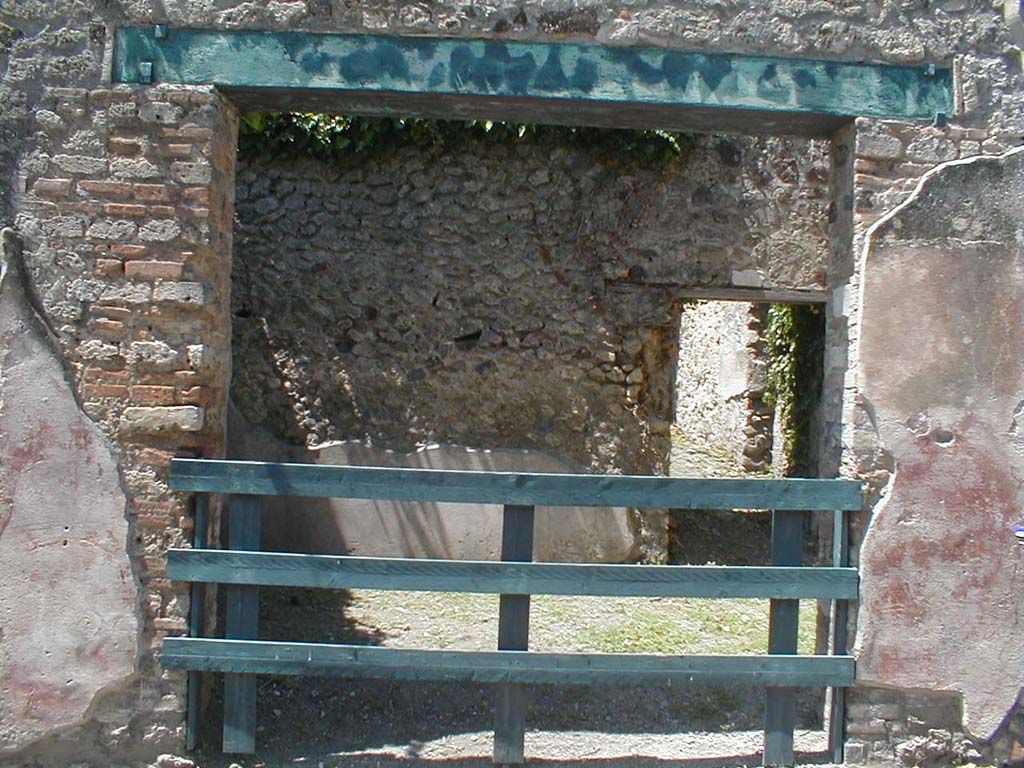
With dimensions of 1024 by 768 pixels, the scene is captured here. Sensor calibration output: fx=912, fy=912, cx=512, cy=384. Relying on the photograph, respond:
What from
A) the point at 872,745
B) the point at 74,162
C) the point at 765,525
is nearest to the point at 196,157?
the point at 74,162

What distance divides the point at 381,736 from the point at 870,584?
6.61ft

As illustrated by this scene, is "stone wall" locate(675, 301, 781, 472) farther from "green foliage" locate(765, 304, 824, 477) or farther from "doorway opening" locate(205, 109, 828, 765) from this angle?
"doorway opening" locate(205, 109, 828, 765)

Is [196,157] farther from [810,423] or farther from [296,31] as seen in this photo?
[810,423]

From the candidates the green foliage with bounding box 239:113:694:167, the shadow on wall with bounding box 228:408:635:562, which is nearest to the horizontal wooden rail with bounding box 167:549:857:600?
the shadow on wall with bounding box 228:408:635:562

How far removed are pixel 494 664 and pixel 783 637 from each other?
1.09 m

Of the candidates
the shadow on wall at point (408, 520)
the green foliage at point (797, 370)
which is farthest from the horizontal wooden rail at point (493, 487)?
the green foliage at point (797, 370)

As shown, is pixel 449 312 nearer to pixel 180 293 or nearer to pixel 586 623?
pixel 586 623

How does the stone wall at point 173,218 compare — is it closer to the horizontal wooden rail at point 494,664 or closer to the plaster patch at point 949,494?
the plaster patch at point 949,494

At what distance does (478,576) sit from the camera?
3.29 metres

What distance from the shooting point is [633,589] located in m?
3.31

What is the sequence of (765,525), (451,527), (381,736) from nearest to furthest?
(381,736) → (451,527) → (765,525)

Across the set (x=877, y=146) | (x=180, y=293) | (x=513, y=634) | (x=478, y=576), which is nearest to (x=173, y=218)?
(x=180, y=293)

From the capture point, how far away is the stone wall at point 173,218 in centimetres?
333

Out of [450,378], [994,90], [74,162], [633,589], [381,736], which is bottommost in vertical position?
[381,736]
